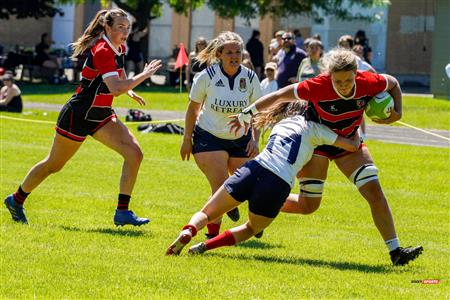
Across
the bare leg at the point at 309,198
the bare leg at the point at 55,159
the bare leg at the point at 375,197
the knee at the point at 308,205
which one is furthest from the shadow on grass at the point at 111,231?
the bare leg at the point at 375,197

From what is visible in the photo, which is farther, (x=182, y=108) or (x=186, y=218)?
(x=182, y=108)

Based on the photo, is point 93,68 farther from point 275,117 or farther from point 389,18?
point 389,18

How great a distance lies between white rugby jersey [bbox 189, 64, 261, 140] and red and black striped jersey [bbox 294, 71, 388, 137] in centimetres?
119

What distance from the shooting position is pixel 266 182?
8719mm

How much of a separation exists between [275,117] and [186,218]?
8.50 ft

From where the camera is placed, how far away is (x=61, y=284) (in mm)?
7668

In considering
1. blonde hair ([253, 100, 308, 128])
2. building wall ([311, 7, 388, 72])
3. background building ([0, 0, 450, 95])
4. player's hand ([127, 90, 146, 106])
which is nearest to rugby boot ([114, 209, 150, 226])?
player's hand ([127, 90, 146, 106])

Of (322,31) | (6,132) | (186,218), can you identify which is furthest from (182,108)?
(186,218)

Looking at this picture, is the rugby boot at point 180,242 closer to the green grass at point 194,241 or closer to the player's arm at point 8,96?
the green grass at point 194,241

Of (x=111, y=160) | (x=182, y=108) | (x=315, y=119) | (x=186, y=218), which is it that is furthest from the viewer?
(x=182, y=108)

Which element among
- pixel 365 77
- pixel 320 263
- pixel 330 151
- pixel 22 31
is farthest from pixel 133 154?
pixel 22 31

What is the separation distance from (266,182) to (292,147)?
37 cm

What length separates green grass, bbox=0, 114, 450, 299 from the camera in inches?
305

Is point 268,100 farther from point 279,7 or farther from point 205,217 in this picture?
point 279,7
